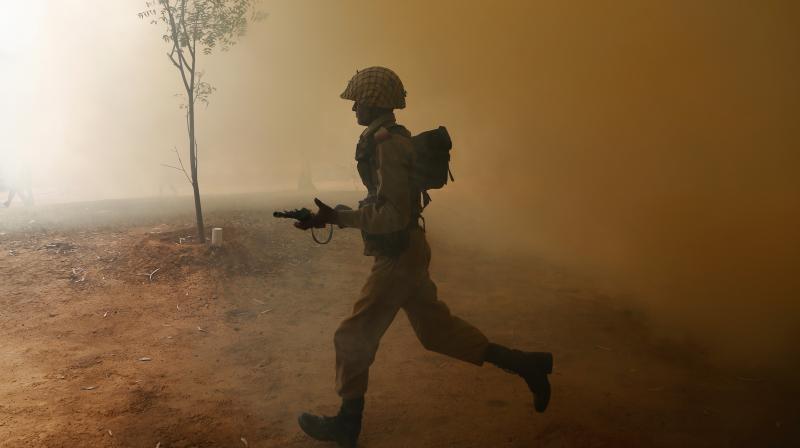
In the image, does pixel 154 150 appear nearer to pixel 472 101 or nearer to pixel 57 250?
pixel 472 101

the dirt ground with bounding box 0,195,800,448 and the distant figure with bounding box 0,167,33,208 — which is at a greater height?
the distant figure with bounding box 0,167,33,208

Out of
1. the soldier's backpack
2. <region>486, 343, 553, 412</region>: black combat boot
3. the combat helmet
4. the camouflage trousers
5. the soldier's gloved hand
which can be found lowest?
<region>486, 343, 553, 412</region>: black combat boot

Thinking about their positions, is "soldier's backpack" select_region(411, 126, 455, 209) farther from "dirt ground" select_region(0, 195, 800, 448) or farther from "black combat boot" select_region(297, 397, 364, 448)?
"dirt ground" select_region(0, 195, 800, 448)

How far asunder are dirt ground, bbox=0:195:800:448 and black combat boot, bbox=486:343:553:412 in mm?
346

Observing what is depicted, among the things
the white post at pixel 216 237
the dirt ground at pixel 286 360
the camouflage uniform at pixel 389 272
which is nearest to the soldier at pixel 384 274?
the camouflage uniform at pixel 389 272

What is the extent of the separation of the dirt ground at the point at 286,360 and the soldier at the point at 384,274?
494 mm

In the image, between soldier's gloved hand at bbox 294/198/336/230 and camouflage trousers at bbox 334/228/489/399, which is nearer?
soldier's gloved hand at bbox 294/198/336/230

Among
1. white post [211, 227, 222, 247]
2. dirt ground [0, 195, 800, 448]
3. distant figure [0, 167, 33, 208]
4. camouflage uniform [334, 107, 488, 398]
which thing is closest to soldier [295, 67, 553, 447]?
camouflage uniform [334, 107, 488, 398]

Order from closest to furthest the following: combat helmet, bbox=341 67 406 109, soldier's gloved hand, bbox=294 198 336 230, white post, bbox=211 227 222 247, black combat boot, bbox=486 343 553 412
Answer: soldier's gloved hand, bbox=294 198 336 230
combat helmet, bbox=341 67 406 109
black combat boot, bbox=486 343 553 412
white post, bbox=211 227 222 247

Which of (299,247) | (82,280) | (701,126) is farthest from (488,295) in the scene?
(701,126)

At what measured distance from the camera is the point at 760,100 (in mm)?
8633

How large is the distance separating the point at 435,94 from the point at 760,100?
1066cm

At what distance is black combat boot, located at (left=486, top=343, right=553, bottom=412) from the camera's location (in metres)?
3.26

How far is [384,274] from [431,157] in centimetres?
70
